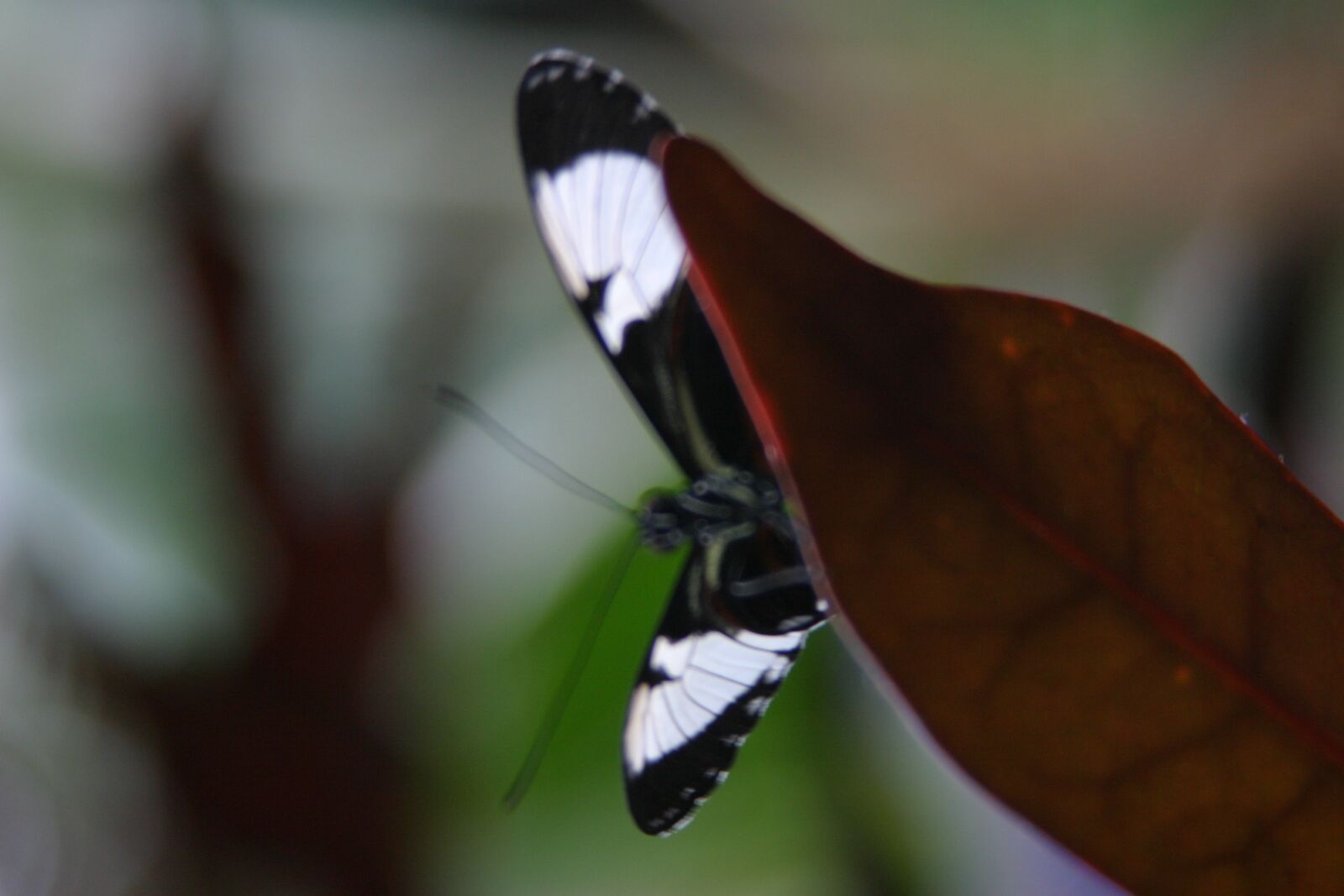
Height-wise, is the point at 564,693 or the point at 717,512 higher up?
the point at 717,512

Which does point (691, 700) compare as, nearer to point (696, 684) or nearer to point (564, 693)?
point (696, 684)

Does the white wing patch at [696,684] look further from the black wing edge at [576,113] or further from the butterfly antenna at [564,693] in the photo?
the butterfly antenna at [564,693]

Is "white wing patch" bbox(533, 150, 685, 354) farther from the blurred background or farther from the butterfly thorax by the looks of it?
the blurred background

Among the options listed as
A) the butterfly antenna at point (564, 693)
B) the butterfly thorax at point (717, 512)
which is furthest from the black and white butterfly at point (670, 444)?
the butterfly antenna at point (564, 693)

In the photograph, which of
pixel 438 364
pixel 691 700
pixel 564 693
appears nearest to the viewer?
pixel 691 700

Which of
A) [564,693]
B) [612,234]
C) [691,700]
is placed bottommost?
[564,693]

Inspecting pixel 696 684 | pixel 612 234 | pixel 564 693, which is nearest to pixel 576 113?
pixel 612 234

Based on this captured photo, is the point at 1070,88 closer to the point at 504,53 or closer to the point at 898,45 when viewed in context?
the point at 898,45
